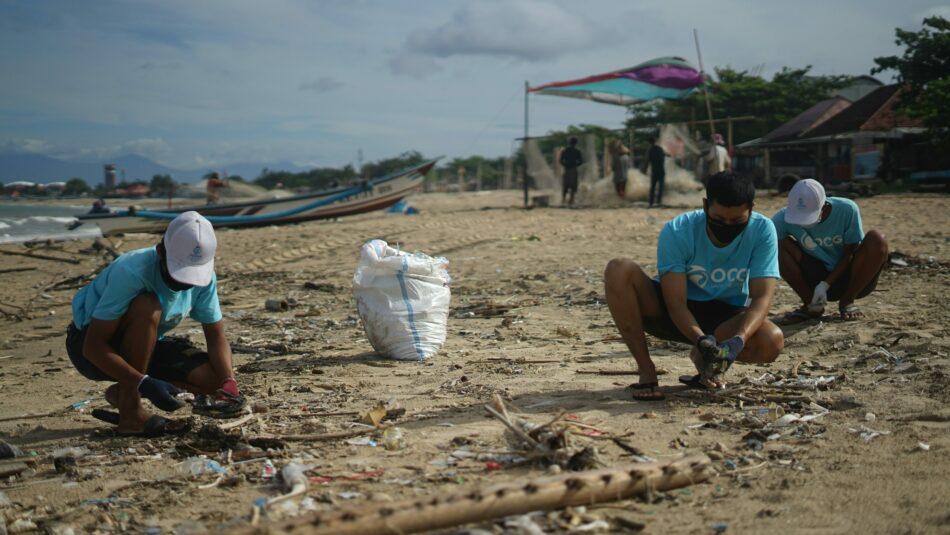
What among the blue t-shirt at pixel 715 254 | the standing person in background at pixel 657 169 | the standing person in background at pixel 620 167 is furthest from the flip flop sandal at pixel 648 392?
the standing person in background at pixel 620 167

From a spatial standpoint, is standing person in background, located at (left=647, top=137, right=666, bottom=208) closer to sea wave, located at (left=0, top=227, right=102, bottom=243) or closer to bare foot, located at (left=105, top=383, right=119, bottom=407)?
sea wave, located at (left=0, top=227, right=102, bottom=243)

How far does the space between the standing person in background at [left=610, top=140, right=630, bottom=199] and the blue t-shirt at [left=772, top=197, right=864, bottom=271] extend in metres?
10.8

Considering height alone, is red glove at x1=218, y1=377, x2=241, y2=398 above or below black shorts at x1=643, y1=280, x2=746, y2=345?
below

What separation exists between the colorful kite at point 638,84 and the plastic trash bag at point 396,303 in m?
13.6

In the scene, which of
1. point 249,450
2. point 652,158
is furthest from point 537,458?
point 652,158

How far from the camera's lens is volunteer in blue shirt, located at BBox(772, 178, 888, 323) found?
5273 mm

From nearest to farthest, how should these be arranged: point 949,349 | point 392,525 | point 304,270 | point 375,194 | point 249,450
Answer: point 392,525, point 249,450, point 949,349, point 304,270, point 375,194

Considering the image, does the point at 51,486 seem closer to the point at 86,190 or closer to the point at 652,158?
the point at 652,158

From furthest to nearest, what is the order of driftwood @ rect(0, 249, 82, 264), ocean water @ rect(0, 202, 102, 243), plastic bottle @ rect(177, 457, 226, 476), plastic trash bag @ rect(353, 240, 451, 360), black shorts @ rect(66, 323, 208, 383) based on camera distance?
ocean water @ rect(0, 202, 102, 243)
driftwood @ rect(0, 249, 82, 264)
plastic trash bag @ rect(353, 240, 451, 360)
black shorts @ rect(66, 323, 208, 383)
plastic bottle @ rect(177, 457, 226, 476)

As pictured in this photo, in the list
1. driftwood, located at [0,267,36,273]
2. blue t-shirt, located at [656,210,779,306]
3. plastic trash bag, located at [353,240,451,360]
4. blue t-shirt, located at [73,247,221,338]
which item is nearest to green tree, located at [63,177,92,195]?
driftwood, located at [0,267,36,273]

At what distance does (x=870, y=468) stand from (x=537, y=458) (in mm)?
1129

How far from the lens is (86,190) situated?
2106 inches

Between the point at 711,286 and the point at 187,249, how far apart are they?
7.70ft

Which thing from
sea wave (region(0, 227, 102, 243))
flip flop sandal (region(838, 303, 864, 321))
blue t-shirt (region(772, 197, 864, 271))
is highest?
blue t-shirt (region(772, 197, 864, 271))
